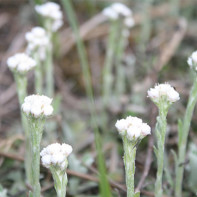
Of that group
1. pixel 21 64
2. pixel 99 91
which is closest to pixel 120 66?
pixel 99 91

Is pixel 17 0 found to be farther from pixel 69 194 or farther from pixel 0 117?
pixel 69 194

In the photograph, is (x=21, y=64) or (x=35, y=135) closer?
(x=35, y=135)

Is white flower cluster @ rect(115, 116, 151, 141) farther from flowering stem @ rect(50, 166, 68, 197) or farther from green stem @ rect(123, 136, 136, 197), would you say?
flowering stem @ rect(50, 166, 68, 197)

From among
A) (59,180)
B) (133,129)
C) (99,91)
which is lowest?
(59,180)

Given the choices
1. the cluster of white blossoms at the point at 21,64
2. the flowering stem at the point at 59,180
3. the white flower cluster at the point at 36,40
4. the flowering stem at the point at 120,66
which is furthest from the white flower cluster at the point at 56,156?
the flowering stem at the point at 120,66

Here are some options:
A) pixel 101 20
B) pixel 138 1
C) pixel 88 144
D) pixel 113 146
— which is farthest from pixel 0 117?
pixel 138 1

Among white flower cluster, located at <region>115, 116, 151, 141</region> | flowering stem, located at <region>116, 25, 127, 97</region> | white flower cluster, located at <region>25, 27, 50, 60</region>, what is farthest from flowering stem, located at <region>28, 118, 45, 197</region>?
flowering stem, located at <region>116, 25, 127, 97</region>

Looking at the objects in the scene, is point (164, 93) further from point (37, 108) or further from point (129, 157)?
point (37, 108)

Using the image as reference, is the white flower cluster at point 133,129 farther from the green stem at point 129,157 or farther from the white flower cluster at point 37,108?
the white flower cluster at point 37,108
